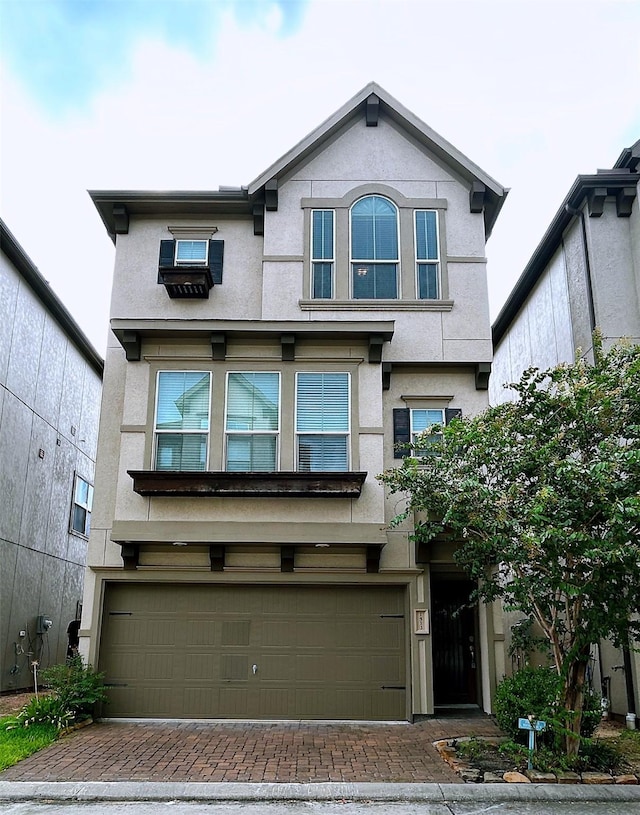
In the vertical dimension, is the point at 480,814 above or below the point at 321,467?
below

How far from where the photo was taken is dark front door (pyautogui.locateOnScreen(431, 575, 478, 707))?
510 inches

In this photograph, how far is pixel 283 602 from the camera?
12.2 meters

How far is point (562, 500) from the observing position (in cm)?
836

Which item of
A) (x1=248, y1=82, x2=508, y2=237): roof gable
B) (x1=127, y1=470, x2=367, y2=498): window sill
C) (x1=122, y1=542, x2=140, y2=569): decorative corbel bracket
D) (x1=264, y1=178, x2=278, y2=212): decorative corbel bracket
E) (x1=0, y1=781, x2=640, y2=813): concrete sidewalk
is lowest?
(x1=0, y1=781, x2=640, y2=813): concrete sidewalk

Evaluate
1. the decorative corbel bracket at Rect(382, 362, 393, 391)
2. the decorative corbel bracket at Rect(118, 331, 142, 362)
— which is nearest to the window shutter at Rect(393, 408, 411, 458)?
the decorative corbel bracket at Rect(382, 362, 393, 391)

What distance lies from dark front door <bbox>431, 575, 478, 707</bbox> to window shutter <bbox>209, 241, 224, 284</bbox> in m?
6.74

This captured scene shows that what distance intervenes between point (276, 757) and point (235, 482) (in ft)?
13.4

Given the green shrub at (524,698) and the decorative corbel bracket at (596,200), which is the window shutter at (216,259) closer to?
the decorative corbel bracket at (596,200)

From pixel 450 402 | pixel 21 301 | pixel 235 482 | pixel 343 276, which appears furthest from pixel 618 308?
pixel 21 301

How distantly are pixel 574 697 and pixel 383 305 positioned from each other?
721 centimetres

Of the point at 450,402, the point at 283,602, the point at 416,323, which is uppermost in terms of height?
the point at 416,323

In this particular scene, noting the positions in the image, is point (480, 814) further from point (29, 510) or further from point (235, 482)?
point (29, 510)

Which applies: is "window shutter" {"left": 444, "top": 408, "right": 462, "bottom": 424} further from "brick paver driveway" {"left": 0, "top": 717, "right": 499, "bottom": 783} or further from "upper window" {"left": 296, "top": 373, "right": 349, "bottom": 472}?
"brick paver driveway" {"left": 0, "top": 717, "right": 499, "bottom": 783}

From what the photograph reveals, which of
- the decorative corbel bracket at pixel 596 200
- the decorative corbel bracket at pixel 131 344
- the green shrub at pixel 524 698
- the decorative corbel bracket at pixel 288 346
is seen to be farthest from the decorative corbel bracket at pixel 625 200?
the decorative corbel bracket at pixel 131 344
